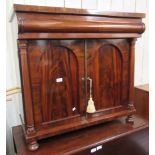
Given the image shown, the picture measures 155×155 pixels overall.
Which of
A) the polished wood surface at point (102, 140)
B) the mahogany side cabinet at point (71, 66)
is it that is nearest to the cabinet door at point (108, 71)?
the mahogany side cabinet at point (71, 66)

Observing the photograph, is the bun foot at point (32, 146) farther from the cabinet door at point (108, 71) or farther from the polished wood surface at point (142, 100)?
the polished wood surface at point (142, 100)

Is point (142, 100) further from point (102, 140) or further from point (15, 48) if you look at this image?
point (15, 48)

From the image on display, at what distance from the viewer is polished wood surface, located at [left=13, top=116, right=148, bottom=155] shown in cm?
110

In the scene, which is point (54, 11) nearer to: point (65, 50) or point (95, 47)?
point (65, 50)

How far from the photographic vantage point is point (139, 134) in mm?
1340

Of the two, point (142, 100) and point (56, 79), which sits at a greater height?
point (56, 79)

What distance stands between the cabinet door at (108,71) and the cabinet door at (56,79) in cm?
9

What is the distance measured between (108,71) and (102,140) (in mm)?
462

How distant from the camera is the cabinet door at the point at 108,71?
1176 mm

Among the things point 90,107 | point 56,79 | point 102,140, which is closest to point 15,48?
point 56,79

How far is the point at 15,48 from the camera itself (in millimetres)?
1161

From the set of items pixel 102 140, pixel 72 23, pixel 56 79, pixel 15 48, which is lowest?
pixel 102 140

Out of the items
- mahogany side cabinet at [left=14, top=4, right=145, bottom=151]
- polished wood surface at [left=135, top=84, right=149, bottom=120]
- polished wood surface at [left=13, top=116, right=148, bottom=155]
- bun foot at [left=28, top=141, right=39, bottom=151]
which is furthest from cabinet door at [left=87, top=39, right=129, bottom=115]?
bun foot at [left=28, top=141, right=39, bottom=151]

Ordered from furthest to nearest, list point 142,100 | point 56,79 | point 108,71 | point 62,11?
point 142,100
point 108,71
point 56,79
point 62,11
